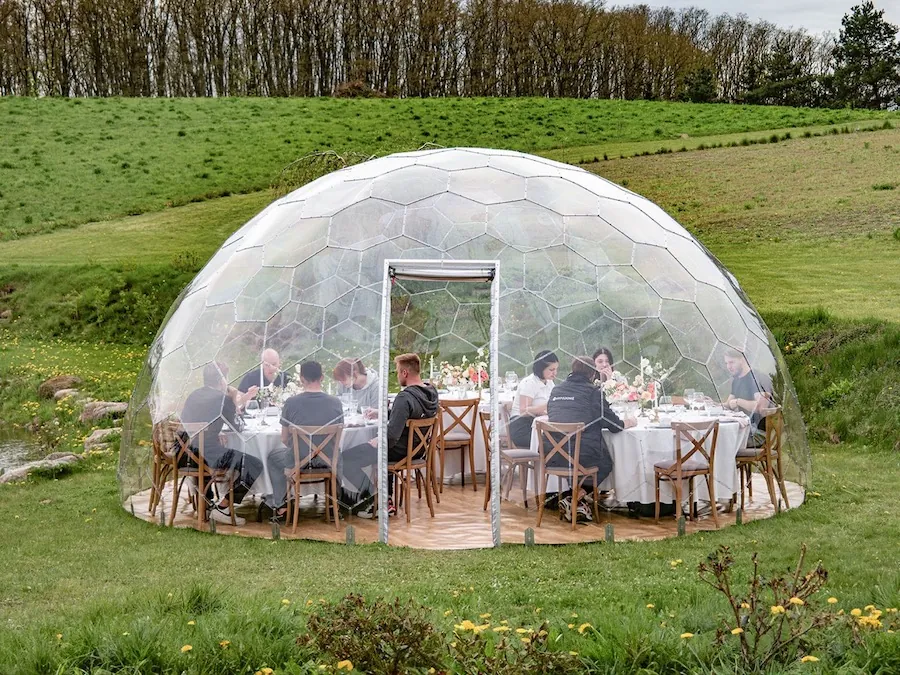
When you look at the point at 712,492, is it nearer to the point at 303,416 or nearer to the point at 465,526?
the point at 465,526

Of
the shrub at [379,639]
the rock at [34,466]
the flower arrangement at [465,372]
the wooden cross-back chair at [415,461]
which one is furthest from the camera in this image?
the rock at [34,466]

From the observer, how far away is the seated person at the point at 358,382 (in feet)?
31.4

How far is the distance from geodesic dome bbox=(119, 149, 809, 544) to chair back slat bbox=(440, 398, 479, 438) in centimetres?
199

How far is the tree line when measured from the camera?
48312 mm

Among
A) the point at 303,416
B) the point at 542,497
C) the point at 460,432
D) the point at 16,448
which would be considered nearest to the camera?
the point at 303,416

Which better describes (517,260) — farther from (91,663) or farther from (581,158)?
(581,158)

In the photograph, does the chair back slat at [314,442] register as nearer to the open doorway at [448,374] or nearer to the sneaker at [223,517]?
the open doorway at [448,374]

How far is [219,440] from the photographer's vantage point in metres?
9.59

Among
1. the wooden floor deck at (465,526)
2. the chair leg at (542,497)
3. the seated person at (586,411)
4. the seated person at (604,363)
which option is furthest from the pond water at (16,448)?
the seated person at (604,363)

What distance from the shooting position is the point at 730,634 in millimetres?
5031

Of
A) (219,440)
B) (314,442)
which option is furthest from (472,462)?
(219,440)

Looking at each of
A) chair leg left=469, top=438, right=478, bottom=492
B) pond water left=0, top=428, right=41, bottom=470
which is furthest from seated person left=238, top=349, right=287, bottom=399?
pond water left=0, top=428, right=41, bottom=470

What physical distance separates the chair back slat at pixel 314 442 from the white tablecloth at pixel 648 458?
1916 millimetres

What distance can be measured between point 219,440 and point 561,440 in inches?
130
